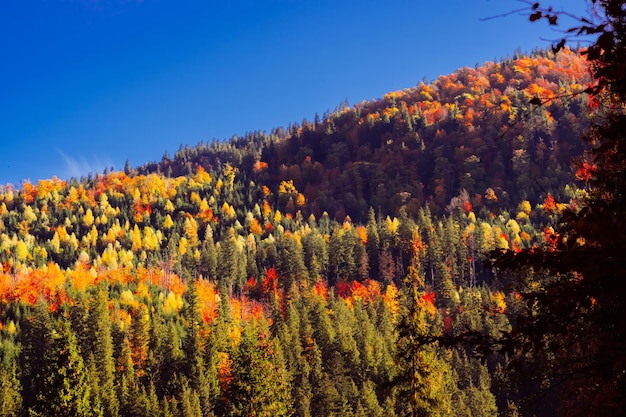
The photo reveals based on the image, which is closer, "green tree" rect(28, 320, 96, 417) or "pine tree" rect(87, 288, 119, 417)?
"green tree" rect(28, 320, 96, 417)

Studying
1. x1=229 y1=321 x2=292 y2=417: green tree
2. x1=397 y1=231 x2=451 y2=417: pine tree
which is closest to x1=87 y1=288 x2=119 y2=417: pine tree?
x1=229 y1=321 x2=292 y2=417: green tree

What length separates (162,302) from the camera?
10881cm

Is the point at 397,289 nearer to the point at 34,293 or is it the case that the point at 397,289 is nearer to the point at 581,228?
the point at 34,293

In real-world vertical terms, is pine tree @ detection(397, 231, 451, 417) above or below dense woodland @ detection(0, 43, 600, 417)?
below

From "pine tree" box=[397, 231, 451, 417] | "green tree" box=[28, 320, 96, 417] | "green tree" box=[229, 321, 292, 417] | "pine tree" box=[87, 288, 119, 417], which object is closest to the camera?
"pine tree" box=[397, 231, 451, 417]

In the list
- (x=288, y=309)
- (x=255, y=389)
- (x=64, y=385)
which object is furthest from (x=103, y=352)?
(x=255, y=389)

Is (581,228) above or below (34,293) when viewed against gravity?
below

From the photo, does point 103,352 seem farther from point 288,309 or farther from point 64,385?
point 64,385

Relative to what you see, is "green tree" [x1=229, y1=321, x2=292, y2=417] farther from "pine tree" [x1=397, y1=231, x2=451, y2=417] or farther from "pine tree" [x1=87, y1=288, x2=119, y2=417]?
"pine tree" [x1=87, y1=288, x2=119, y2=417]

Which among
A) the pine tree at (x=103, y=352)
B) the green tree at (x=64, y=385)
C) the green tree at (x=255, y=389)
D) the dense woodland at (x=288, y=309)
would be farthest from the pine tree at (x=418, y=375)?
the pine tree at (x=103, y=352)

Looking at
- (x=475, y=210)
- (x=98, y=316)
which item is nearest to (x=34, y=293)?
(x=98, y=316)

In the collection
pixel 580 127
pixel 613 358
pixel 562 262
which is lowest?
pixel 613 358

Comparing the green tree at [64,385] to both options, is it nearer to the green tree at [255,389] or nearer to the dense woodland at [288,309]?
the dense woodland at [288,309]

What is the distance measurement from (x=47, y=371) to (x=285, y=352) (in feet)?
124
